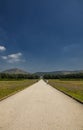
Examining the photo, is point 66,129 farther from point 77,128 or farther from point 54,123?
point 54,123

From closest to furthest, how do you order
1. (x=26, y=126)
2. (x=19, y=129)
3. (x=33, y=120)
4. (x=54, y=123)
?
1. (x=19, y=129)
2. (x=26, y=126)
3. (x=54, y=123)
4. (x=33, y=120)

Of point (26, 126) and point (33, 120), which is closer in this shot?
point (26, 126)

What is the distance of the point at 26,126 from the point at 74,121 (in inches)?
92.1

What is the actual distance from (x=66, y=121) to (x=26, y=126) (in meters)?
2.00

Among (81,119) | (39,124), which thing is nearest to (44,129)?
(39,124)

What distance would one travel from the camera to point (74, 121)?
845 centimetres

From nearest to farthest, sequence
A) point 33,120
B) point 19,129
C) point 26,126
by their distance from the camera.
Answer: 1. point 19,129
2. point 26,126
3. point 33,120

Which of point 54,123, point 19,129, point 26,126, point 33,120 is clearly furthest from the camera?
point 33,120

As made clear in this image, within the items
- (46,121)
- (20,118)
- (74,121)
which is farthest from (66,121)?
(20,118)

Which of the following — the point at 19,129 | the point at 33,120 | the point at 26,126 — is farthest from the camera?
the point at 33,120

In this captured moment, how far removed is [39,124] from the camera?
789 centimetres

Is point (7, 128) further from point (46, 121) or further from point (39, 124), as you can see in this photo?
point (46, 121)

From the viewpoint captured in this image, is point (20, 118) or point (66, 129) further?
point (20, 118)

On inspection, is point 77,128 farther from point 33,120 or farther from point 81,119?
point 33,120
